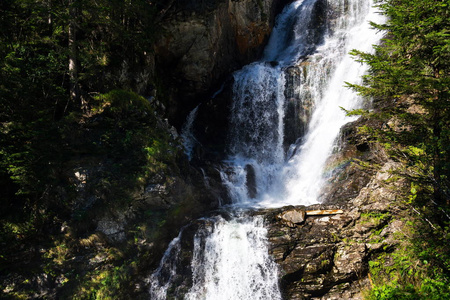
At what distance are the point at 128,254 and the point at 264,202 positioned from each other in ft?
21.6

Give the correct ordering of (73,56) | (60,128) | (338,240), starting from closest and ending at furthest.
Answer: (60,128), (338,240), (73,56)

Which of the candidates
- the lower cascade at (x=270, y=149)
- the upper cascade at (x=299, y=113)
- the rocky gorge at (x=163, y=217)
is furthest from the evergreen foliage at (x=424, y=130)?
the upper cascade at (x=299, y=113)

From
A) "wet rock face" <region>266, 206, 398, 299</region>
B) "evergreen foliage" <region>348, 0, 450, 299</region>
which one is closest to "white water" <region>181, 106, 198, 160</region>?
"wet rock face" <region>266, 206, 398, 299</region>

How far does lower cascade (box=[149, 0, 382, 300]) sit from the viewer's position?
783 centimetres

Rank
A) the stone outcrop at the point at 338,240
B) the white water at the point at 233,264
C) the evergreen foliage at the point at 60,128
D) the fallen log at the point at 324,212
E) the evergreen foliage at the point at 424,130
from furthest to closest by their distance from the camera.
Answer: the fallen log at the point at 324,212
the white water at the point at 233,264
the stone outcrop at the point at 338,240
the evergreen foliage at the point at 60,128
the evergreen foliage at the point at 424,130

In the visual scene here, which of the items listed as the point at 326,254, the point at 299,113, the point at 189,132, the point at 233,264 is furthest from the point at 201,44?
the point at 326,254

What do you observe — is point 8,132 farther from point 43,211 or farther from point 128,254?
point 128,254

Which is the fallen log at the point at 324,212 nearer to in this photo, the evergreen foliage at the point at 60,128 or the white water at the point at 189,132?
the evergreen foliage at the point at 60,128

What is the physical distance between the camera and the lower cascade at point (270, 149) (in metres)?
7.83

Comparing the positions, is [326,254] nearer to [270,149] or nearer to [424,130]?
[424,130]

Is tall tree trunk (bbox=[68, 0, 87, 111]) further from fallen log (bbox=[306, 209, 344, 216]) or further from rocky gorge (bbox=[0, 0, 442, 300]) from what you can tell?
fallen log (bbox=[306, 209, 344, 216])

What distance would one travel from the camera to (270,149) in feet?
50.2

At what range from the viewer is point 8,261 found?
6.29 metres

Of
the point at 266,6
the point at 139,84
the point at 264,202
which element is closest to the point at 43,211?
the point at 139,84
